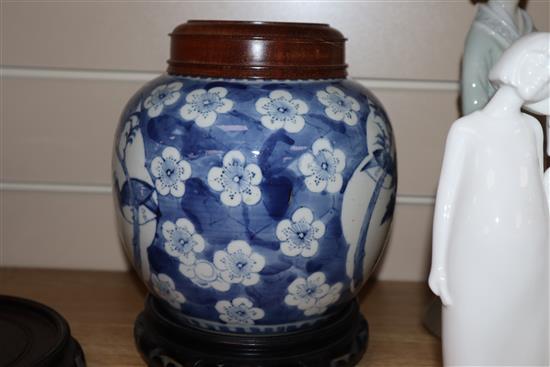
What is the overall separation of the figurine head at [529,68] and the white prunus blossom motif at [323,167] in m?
0.16

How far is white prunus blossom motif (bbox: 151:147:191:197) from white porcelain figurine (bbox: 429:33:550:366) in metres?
0.22

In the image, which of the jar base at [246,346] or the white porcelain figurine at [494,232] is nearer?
the white porcelain figurine at [494,232]

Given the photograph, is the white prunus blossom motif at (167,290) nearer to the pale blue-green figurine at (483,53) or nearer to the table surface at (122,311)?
the table surface at (122,311)

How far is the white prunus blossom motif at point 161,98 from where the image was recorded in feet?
2.22

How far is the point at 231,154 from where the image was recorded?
0.64 meters

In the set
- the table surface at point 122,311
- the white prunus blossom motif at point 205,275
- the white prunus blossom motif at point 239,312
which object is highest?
the white prunus blossom motif at point 205,275

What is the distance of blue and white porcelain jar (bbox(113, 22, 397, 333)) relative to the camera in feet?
2.10

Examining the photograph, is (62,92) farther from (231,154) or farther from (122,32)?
(231,154)

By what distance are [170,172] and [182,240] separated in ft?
0.21

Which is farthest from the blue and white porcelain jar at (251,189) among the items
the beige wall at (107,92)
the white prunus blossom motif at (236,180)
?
the beige wall at (107,92)

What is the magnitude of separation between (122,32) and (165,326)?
410mm

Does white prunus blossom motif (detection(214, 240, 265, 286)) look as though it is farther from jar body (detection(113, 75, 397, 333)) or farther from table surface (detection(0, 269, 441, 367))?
table surface (detection(0, 269, 441, 367))

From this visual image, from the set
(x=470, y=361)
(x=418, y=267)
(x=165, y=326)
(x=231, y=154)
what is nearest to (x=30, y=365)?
(x=165, y=326)

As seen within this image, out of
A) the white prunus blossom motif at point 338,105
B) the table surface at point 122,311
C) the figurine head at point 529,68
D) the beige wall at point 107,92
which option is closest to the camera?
the figurine head at point 529,68
